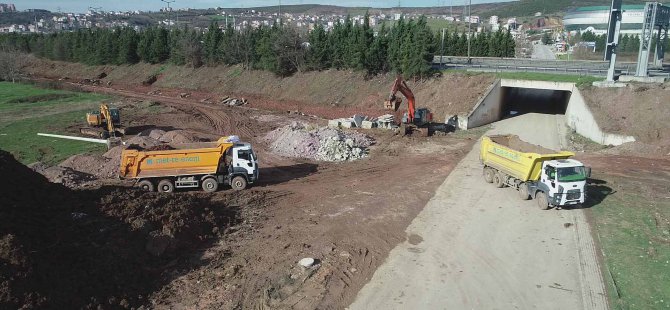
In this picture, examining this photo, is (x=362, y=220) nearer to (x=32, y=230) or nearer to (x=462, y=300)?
(x=462, y=300)

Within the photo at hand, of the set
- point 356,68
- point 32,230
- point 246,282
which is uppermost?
point 356,68

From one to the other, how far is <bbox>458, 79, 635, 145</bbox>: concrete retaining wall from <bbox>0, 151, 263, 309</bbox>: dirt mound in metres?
22.8

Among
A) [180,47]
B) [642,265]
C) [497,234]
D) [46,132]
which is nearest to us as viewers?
[642,265]

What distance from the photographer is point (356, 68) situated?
48.1m

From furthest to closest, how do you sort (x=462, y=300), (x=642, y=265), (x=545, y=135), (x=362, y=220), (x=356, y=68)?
(x=356, y=68) → (x=545, y=135) → (x=362, y=220) → (x=642, y=265) → (x=462, y=300)

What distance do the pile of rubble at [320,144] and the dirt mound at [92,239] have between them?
30.2 feet

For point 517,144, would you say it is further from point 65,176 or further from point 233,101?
point 233,101

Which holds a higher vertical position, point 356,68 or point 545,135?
point 356,68

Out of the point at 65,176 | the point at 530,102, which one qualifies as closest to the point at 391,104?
the point at 65,176

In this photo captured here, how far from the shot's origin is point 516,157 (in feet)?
67.7

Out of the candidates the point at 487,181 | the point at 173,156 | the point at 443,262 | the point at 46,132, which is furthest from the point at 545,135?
the point at 46,132

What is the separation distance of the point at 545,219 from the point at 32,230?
1807cm

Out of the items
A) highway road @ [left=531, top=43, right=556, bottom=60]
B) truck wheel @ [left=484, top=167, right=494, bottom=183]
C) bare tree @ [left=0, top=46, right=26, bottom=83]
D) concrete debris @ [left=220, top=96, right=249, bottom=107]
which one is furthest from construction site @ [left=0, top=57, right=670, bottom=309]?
highway road @ [left=531, top=43, right=556, bottom=60]

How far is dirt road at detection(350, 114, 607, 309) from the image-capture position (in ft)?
43.6
